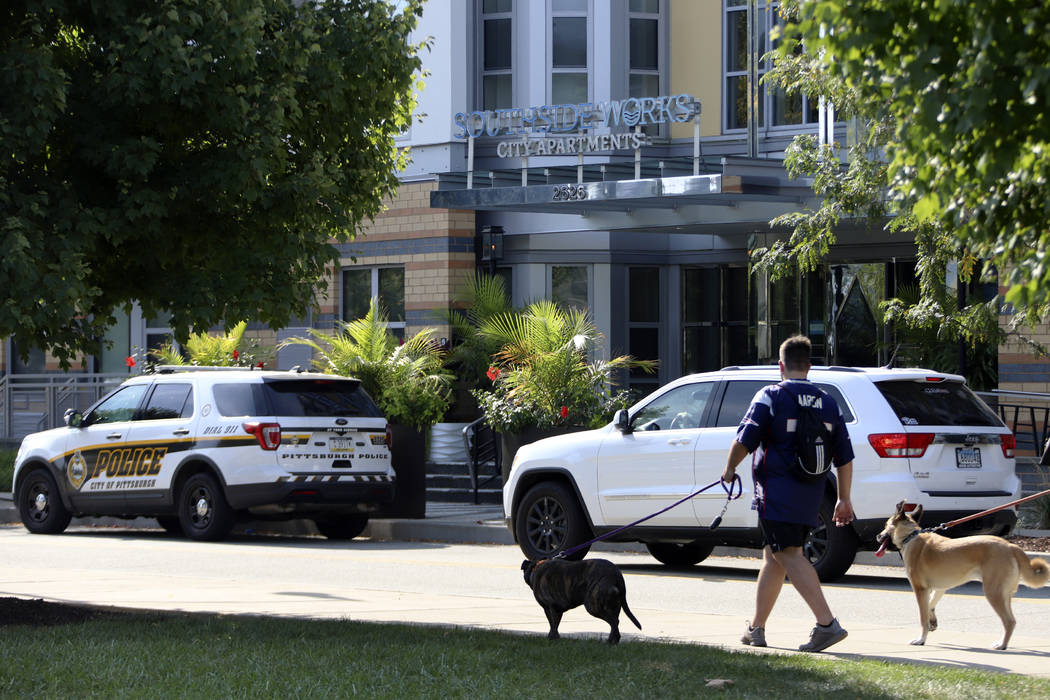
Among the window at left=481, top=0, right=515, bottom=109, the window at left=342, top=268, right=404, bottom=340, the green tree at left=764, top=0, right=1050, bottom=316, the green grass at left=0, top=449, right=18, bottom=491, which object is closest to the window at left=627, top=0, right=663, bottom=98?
the window at left=481, top=0, right=515, bottom=109

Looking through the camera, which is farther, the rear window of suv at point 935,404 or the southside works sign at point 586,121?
the southside works sign at point 586,121

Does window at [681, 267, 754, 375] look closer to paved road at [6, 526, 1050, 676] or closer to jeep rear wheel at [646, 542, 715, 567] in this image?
paved road at [6, 526, 1050, 676]

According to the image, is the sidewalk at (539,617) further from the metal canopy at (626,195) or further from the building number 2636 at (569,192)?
the building number 2636 at (569,192)

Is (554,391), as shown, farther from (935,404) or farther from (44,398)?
(44,398)

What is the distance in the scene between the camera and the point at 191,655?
27.4 ft

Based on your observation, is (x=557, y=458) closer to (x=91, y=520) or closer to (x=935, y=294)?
(x=935, y=294)

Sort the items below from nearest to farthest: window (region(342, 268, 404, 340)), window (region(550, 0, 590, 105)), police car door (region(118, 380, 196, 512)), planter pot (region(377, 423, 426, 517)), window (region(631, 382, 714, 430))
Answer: window (region(631, 382, 714, 430)) < police car door (region(118, 380, 196, 512)) < planter pot (region(377, 423, 426, 517)) < window (region(550, 0, 590, 105)) < window (region(342, 268, 404, 340))

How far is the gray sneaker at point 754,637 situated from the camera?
29.1 ft

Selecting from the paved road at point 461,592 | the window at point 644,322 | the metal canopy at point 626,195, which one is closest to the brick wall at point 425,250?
the window at point 644,322

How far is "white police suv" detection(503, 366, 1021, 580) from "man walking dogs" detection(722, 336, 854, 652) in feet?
11.3

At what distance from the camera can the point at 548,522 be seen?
14.3m

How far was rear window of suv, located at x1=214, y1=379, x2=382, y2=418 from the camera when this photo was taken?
58.1 ft

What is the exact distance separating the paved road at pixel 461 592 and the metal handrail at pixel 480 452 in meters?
3.56

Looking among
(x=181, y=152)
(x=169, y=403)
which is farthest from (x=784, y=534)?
(x=169, y=403)
